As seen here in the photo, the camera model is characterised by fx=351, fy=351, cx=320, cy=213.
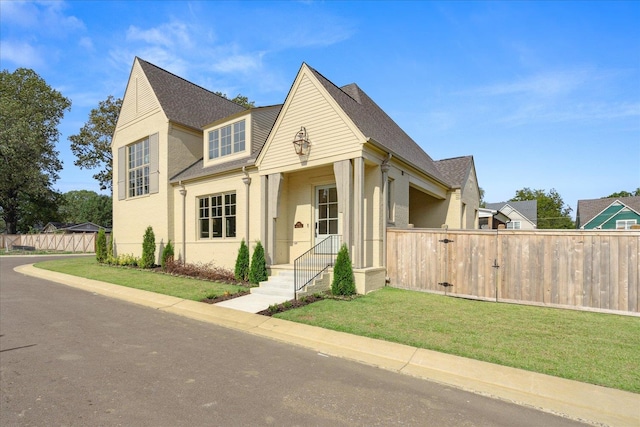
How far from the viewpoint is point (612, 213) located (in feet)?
114

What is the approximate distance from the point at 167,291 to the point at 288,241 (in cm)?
429

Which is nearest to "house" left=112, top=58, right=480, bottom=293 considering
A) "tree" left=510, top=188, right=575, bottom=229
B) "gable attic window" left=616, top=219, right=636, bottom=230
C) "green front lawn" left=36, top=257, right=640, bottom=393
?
"green front lawn" left=36, top=257, right=640, bottom=393

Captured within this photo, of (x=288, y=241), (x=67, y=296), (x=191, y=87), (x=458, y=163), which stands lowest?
(x=67, y=296)

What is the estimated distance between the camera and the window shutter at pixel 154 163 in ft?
55.0

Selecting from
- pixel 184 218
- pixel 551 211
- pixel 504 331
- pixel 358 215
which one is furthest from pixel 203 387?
pixel 551 211

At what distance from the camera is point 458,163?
1936 cm

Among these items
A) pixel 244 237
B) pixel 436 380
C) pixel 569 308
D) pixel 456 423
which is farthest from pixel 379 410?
pixel 244 237

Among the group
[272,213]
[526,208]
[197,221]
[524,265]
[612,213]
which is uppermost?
[526,208]

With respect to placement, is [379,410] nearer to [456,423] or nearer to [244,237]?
[456,423]

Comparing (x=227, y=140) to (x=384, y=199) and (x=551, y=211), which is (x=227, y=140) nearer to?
(x=384, y=199)

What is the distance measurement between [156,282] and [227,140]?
653 cm

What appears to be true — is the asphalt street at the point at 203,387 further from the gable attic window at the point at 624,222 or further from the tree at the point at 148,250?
the gable attic window at the point at 624,222

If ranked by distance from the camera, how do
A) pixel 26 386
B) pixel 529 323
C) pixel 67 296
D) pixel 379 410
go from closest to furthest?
pixel 379 410 → pixel 26 386 → pixel 529 323 → pixel 67 296

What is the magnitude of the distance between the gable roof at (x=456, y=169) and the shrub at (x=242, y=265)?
1069cm
